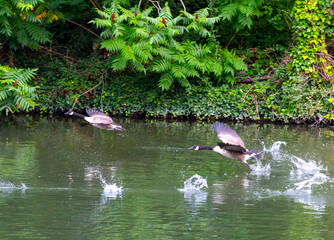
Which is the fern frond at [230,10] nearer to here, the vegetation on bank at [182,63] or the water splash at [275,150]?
the vegetation on bank at [182,63]

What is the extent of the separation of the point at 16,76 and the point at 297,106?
26.8ft

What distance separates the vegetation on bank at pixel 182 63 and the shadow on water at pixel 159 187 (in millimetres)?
2481

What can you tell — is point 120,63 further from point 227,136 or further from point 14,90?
point 227,136

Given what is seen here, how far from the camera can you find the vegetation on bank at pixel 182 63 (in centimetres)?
1708

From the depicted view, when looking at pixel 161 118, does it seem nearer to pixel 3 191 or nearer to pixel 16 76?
pixel 16 76

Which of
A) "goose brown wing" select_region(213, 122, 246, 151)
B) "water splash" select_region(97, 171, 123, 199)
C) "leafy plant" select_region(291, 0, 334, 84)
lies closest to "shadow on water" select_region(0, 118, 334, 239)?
"water splash" select_region(97, 171, 123, 199)

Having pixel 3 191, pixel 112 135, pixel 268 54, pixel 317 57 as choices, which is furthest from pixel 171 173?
pixel 268 54

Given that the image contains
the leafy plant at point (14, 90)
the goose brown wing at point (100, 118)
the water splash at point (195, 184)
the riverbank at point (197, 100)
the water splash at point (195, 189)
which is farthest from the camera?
the riverbank at point (197, 100)

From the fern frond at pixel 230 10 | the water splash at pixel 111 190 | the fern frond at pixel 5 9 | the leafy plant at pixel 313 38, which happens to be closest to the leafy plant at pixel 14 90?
the fern frond at pixel 5 9

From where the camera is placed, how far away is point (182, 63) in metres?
17.7

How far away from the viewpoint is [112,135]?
1536 centimetres

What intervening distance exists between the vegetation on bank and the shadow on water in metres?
2.48

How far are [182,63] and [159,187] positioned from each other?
864 centimetres

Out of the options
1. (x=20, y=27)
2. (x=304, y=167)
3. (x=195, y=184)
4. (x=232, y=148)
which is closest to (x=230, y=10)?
(x=20, y=27)
